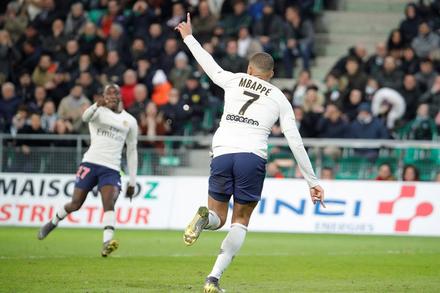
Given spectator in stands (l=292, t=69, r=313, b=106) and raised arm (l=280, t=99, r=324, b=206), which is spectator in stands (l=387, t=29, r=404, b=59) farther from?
raised arm (l=280, t=99, r=324, b=206)

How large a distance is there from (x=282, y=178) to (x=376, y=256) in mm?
6525

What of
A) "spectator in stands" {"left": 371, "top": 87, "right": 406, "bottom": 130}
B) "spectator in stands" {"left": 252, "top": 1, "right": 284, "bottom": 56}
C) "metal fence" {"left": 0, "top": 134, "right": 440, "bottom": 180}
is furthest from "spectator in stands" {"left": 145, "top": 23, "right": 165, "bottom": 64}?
"spectator in stands" {"left": 371, "top": 87, "right": 406, "bottom": 130}

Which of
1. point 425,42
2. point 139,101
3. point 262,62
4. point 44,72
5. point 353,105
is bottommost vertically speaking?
point 139,101

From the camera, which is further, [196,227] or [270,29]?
[270,29]

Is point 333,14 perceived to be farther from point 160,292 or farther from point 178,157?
point 160,292

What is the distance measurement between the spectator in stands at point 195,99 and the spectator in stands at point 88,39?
3941mm

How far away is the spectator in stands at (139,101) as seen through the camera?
26500 mm

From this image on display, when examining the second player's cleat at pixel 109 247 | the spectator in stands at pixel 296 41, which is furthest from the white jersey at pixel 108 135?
the spectator in stands at pixel 296 41

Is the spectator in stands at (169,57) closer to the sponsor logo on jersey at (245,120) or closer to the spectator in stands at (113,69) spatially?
the spectator in stands at (113,69)

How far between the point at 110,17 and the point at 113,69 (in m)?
2.50

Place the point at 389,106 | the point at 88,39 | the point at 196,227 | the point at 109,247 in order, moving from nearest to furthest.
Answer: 1. the point at 196,227
2. the point at 109,247
3. the point at 389,106
4. the point at 88,39

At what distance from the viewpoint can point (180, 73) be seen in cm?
2781

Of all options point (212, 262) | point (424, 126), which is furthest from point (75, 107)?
point (212, 262)

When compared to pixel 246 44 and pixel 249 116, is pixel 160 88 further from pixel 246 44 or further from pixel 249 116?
pixel 249 116
